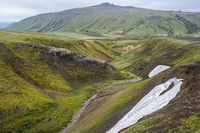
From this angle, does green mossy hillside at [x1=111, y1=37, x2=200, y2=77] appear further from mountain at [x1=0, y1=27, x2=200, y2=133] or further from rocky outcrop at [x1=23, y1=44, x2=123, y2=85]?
rocky outcrop at [x1=23, y1=44, x2=123, y2=85]

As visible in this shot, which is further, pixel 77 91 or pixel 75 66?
pixel 75 66

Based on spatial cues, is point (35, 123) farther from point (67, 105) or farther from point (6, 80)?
point (6, 80)

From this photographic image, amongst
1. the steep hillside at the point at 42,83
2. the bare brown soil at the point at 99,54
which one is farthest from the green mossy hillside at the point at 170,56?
the steep hillside at the point at 42,83

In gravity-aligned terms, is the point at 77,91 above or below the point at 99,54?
below

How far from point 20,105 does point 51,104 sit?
1073cm

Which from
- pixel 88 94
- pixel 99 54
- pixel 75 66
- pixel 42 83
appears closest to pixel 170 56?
pixel 88 94

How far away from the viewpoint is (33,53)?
2958 inches

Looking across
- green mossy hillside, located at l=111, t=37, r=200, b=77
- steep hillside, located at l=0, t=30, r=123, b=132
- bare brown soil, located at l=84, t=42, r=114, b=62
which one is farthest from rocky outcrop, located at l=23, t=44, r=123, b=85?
bare brown soil, located at l=84, t=42, r=114, b=62

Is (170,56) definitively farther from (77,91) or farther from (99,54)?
(99,54)

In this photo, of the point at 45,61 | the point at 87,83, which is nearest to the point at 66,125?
the point at 87,83

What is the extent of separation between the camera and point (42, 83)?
6300 cm

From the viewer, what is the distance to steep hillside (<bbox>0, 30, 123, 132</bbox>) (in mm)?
43812

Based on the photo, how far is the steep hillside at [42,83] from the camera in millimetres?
43812

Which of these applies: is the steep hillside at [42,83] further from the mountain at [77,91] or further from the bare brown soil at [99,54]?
the bare brown soil at [99,54]
